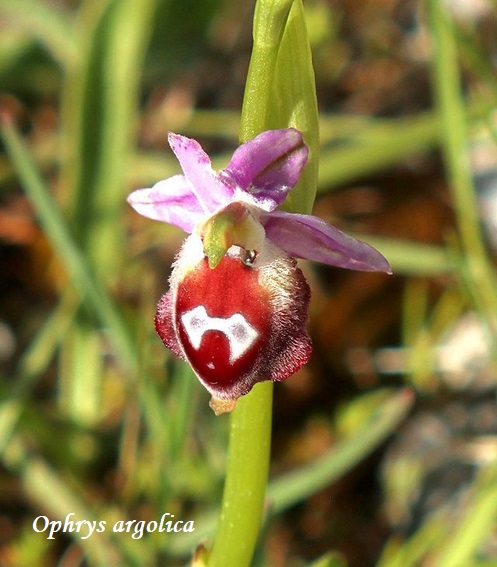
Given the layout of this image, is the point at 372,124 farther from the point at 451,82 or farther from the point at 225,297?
the point at 225,297

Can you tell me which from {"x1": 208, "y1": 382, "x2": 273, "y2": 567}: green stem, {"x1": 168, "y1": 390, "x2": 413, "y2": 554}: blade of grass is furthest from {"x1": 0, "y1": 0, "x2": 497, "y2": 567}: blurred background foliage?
{"x1": 208, "y1": 382, "x2": 273, "y2": 567}: green stem

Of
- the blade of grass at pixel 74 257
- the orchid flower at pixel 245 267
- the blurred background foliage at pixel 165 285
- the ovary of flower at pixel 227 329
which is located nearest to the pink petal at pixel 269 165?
the orchid flower at pixel 245 267

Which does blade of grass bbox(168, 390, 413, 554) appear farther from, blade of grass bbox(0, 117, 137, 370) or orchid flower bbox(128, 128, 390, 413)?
orchid flower bbox(128, 128, 390, 413)

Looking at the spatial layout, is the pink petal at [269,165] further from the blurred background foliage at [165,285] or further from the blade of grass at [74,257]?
the blade of grass at [74,257]

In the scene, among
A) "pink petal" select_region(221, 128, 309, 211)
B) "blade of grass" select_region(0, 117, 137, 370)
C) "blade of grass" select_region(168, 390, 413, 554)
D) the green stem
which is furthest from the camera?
"blade of grass" select_region(0, 117, 137, 370)

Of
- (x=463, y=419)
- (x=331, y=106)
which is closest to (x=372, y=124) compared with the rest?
(x=331, y=106)

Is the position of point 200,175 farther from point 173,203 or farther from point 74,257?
point 74,257
